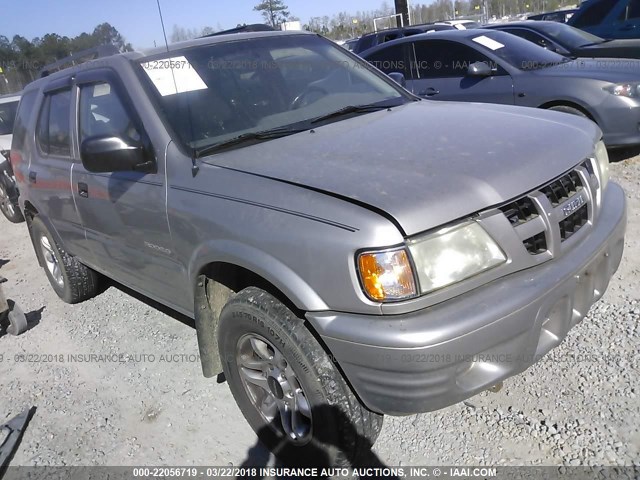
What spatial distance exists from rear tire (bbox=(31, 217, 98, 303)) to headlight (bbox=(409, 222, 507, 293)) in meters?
3.38

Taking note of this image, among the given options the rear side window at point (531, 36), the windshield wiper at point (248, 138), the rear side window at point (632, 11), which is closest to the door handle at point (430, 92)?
the rear side window at point (531, 36)

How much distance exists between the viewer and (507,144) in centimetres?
240

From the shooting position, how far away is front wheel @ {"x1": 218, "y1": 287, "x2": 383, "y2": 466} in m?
2.19

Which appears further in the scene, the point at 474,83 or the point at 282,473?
the point at 474,83

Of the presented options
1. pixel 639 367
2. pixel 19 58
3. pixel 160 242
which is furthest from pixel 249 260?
pixel 19 58

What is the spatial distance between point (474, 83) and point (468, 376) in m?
5.51

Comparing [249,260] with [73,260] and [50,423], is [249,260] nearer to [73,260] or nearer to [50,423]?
[50,423]

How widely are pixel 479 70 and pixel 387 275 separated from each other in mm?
5398

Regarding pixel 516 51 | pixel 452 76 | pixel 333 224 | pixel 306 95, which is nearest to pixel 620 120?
pixel 516 51

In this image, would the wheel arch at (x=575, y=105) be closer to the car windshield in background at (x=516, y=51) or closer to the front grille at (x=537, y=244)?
the car windshield in background at (x=516, y=51)

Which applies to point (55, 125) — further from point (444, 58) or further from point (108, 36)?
point (444, 58)

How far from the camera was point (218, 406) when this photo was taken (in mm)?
3092

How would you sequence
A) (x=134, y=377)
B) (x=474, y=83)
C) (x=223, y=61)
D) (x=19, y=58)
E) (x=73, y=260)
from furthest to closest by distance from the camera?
(x=19, y=58), (x=474, y=83), (x=73, y=260), (x=134, y=377), (x=223, y=61)

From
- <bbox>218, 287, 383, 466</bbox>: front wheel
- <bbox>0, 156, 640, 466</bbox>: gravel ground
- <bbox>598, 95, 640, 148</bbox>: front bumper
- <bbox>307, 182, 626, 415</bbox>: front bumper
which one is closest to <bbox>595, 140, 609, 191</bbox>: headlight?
<bbox>307, 182, 626, 415</bbox>: front bumper
